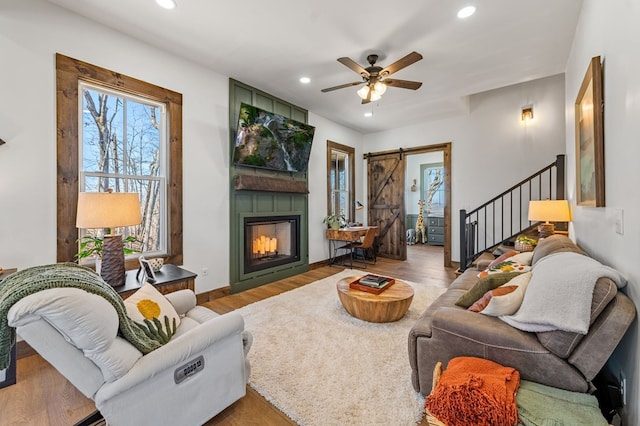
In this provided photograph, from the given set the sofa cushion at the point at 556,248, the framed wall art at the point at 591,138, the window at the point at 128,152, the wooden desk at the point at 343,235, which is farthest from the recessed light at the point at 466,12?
the wooden desk at the point at 343,235

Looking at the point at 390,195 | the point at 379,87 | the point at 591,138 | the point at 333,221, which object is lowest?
the point at 333,221

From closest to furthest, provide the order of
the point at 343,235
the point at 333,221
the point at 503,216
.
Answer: the point at 503,216 < the point at 343,235 < the point at 333,221

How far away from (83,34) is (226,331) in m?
3.10

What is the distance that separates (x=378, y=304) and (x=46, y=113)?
11.3 ft

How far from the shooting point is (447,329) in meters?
1.55

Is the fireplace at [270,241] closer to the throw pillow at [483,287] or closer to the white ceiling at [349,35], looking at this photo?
the white ceiling at [349,35]

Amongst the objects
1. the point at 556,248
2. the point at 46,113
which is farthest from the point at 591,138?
the point at 46,113

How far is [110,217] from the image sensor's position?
208 cm

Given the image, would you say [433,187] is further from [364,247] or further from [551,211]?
[551,211]

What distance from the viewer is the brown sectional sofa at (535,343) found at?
116cm

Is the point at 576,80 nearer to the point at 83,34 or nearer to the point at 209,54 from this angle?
the point at 209,54

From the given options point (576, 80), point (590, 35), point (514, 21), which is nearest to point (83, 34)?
point (514, 21)

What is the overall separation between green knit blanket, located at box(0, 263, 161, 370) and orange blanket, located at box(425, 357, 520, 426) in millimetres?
1328

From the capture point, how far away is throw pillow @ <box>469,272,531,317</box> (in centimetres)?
149
